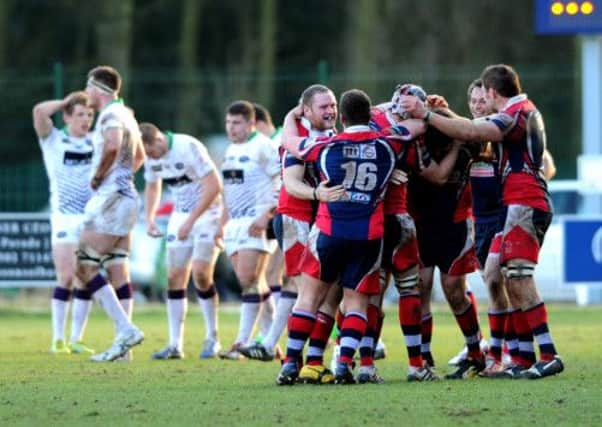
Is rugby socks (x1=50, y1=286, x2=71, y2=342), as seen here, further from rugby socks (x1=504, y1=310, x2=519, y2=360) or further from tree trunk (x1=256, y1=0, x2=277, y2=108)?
tree trunk (x1=256, y1=0, x2=277, y2=108)

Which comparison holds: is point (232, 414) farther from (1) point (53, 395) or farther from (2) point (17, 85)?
(2) point (17, 85)

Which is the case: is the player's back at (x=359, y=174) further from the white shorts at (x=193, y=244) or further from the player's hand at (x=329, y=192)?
the white shorts at (x=193, y=244)

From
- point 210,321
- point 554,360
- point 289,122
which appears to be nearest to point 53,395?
point 289,122

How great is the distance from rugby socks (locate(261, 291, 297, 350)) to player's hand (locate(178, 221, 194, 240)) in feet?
3.65

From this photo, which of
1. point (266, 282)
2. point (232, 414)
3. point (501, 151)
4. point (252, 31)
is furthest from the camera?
point (252, 31)

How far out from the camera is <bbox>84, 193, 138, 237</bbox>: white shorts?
14930 millimetres

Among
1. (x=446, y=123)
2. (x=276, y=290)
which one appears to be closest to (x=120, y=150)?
(x=276, y=290)

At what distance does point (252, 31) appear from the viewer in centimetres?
4222

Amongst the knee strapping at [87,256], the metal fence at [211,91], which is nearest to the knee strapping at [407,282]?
the knee strapping at [87,256]

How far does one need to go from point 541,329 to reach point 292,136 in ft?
6.95

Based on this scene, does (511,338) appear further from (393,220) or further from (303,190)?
(303,190)

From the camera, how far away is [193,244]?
15.8 m

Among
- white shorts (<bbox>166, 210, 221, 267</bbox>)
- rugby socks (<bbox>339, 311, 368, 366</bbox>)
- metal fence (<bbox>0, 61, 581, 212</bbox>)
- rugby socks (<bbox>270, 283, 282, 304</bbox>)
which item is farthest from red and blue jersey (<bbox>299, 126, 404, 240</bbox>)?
metal fence (<bbox>0, 61, 581, 212</bbox>)

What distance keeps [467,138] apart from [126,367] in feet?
12.3
